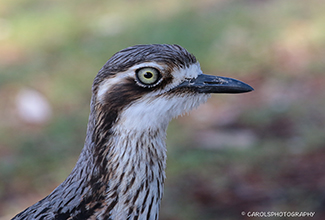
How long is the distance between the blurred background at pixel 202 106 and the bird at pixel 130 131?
1812 millimetres

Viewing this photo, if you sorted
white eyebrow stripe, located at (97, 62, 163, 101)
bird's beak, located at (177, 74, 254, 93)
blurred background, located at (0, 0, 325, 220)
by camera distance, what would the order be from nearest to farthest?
white eyebrow stripe, located at (97, 62, 163, 101) < bird's beak, located at (177, 74, 254, 93) < blurred background, located at (0, 0, 325, 220)

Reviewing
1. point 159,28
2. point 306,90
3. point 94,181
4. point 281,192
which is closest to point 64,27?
point 159,28

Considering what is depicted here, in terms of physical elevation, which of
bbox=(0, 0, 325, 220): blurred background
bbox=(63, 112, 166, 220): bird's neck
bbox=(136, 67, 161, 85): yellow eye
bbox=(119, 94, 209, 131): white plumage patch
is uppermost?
bbox=(0, 0, 325, 220): blurred background

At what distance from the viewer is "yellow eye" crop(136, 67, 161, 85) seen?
8.74 feet

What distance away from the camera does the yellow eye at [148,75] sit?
105 inches

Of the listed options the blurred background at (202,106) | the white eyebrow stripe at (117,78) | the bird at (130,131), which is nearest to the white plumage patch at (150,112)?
the bird at (130,131)

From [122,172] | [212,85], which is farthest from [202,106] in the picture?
[122,172]

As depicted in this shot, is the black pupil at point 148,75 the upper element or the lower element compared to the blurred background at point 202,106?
lower

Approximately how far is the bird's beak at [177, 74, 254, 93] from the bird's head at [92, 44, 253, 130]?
0.14ft

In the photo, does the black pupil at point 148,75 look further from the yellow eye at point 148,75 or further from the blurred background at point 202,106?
the blurred background at point 202,106

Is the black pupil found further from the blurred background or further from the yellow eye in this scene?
the blurred background

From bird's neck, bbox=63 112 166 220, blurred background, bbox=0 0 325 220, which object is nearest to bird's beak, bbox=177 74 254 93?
bird's neck, bbox=63 112 166 220

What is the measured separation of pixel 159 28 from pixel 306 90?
2.48 m

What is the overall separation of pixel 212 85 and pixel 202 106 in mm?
3353
